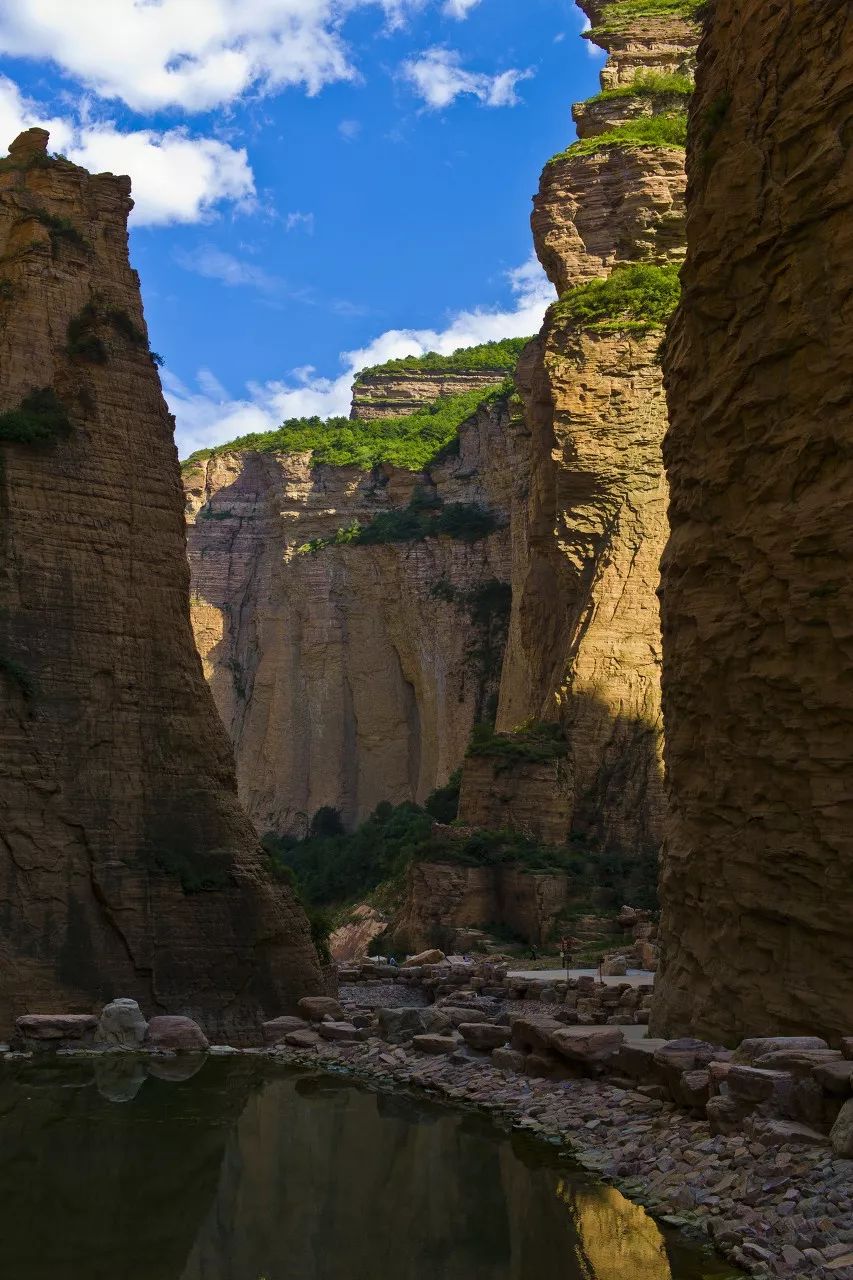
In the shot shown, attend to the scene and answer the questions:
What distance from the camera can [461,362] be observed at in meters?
80.1

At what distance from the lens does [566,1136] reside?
1310 cm

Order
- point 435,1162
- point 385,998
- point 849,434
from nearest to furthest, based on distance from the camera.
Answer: point 849,434, point 435,1162, point 385,998

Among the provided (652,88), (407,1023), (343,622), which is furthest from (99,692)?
(343,622)

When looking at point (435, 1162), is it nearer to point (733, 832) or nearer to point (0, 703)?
point (733, 832)

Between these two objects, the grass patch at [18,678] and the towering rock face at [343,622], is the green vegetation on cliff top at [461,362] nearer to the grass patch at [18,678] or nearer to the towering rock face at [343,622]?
the towering rock face at [343,622]

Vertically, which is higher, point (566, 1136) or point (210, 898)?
point (210, 898)

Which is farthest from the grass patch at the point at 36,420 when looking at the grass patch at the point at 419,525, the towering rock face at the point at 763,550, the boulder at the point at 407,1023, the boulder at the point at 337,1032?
the grass patch at the point at 419,525

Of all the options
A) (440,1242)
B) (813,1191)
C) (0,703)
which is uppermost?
(0,703)

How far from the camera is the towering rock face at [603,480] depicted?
36000 millimetres

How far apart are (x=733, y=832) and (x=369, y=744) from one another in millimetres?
47498

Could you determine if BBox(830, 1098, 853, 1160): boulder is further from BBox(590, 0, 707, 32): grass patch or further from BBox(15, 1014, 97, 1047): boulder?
BBox(590, 0, 707, 32): grass patch

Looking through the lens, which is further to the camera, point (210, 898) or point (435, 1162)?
point (210, 898)

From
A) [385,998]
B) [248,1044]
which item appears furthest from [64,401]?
[385,998]

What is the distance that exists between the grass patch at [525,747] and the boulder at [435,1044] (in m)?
17.7
